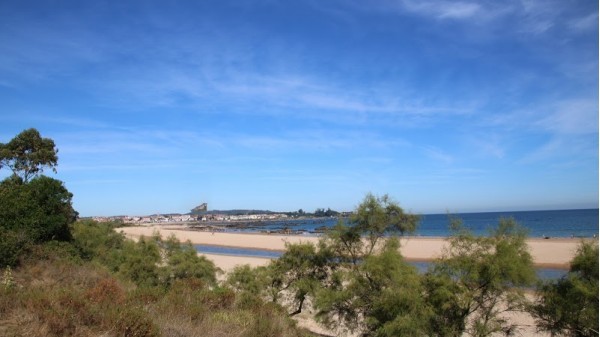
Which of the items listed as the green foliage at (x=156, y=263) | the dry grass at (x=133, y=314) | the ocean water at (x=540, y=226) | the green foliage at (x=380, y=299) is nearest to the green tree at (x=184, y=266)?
the green foliage at (x=156, y=263)

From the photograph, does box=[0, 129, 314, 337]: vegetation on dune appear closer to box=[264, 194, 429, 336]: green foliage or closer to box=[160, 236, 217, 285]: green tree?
box=[160, 236, 217, 285]: green tree

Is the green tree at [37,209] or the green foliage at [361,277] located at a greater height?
the green tree at [37,209]

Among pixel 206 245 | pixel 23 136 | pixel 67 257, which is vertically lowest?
pixel 206 245

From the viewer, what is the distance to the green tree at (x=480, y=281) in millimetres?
15984

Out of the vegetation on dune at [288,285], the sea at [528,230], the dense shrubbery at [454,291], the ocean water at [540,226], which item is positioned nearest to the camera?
the vegetation on dune at [288,285]

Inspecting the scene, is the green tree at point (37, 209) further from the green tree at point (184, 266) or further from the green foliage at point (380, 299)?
the green foliage at point (380, 299)

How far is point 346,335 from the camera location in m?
20.0

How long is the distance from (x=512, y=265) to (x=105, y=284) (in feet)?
46.6

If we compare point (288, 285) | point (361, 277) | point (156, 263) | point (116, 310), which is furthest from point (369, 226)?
point (116, 310)

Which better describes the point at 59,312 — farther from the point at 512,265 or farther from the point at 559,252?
the point at 559,252

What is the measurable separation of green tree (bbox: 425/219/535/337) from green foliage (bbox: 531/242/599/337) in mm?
894

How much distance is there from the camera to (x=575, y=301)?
1515 cm

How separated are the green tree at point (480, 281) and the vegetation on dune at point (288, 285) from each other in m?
0.04

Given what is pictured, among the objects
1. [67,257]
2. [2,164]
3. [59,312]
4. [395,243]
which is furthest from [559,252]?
[2,164]
